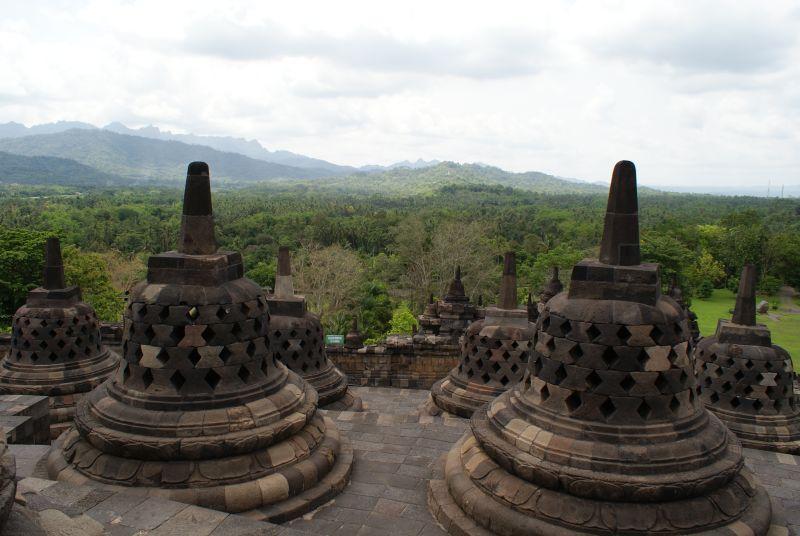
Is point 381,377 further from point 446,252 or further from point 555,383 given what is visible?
point 446,252

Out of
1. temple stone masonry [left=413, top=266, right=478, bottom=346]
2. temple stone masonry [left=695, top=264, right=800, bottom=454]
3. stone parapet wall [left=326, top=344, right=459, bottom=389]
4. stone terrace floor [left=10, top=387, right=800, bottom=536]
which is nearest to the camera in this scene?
stone terrace floor [left=10, top=387, right=800, bottom=536]

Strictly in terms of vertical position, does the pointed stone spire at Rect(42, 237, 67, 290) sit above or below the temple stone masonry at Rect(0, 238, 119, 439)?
above

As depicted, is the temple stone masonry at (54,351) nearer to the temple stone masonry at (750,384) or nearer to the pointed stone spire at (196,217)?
the pointed stone spire at (196,217)

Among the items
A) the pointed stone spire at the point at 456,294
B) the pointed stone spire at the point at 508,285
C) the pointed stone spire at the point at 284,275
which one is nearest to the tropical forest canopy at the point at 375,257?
the pointed stone spire at the point at 456,294

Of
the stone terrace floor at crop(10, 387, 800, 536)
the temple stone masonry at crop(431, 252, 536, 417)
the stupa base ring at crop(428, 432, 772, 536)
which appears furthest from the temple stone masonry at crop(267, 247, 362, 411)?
the stupa base ring at crop(428, 432, 772, 536)

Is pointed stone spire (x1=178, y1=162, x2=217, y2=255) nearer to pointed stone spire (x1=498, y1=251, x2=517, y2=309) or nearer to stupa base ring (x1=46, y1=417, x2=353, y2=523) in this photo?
stupa base ring (x1=46, y1=417, x2=353, y2=523)

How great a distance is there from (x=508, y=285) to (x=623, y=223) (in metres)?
3.80

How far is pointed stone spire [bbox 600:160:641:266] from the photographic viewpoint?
4570 mm

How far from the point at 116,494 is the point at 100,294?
28258 mm

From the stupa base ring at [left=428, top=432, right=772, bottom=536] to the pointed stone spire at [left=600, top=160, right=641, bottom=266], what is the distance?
1.92 metres

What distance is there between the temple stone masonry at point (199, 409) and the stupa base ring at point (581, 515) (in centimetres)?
153

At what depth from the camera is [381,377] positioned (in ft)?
49.5

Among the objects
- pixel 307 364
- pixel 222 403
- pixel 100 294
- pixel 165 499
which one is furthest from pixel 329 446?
pixel 100 294

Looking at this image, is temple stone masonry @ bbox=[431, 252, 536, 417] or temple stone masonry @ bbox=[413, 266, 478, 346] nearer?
temple stone masonry @ bbox=[431, 252, 536, 417]
